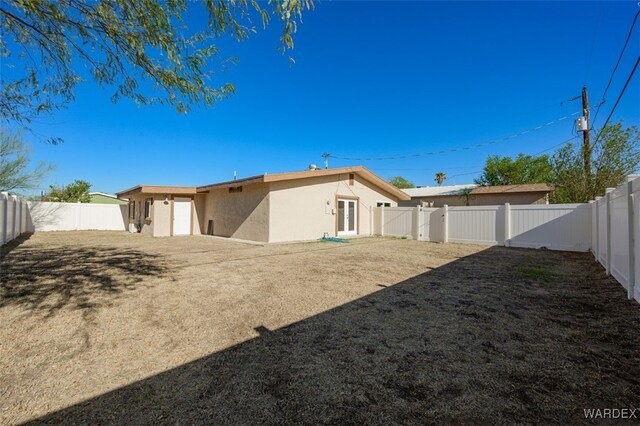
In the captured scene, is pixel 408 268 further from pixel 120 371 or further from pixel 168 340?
pixel 120 371

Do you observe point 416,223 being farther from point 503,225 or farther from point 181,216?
point 181,216

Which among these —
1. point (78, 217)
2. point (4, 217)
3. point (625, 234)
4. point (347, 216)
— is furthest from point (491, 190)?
point (78, 217)

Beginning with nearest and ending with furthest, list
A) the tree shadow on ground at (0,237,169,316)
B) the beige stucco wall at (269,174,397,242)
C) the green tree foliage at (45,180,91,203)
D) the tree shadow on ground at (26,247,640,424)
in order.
Answer: the tree shadow on ground at (26,247,640,424) < the tree shadow on ground at (0,237,169,316) < the beige stucco wall at (269,174,397,242) < the green tree foliage at (45,180,91,203)

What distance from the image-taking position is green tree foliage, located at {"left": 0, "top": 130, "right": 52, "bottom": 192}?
49.3 feet

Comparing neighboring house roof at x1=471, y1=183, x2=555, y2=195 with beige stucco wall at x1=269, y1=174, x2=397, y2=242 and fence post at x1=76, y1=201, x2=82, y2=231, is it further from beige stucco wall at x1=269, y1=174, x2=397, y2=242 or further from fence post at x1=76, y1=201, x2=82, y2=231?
fence post at x1=76, y1=201, x2=82, y2=231

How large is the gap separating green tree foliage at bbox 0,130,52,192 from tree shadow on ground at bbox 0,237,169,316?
10431mm

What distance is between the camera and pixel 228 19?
448cm

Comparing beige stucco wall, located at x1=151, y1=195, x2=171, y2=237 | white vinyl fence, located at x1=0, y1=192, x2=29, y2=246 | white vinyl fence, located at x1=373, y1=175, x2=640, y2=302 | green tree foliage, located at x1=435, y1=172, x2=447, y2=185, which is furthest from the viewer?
green tree foliage, located at x1=435, y1=172, x2=447, y2=185

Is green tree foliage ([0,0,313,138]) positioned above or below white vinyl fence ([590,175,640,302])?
above

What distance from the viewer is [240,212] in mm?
13461

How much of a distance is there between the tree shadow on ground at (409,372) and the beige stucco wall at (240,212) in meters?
8.44

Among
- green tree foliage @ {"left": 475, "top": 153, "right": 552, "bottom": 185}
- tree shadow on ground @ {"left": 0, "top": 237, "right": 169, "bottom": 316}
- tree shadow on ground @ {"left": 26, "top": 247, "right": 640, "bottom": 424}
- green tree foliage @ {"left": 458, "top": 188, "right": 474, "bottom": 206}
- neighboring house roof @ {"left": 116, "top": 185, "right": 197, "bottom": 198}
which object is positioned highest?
green tree foliage @ {"left": 475, "top": 153, "right": 552, "bottom": 185}

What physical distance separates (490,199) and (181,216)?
22.0 metres

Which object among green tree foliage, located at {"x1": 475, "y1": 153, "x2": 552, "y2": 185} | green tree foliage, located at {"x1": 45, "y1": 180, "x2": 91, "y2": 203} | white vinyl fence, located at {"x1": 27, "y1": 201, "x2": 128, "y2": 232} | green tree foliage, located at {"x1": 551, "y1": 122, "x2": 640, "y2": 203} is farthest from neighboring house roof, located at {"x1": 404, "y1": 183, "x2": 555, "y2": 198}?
Result: green tree foliage, located at {"x1": 45, "y1": 180, "x2": 91, "y2": 203}
